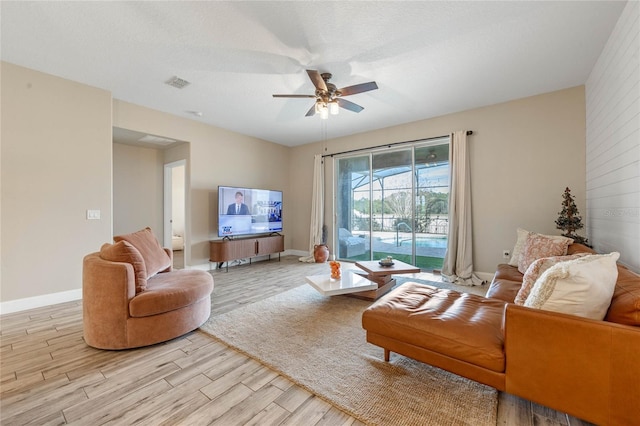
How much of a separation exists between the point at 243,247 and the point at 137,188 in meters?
2.69

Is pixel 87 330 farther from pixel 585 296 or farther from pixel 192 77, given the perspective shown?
pixel 585 296

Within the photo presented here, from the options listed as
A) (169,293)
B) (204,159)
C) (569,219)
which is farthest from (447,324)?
(204,159)

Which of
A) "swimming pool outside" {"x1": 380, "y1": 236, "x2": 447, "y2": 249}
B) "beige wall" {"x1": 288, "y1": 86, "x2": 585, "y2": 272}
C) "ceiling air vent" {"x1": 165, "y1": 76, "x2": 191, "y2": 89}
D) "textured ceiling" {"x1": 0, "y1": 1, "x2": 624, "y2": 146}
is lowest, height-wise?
"swimming pool outside" {"x1": 380, "y1": 236, "x2": 447, "y2": 249}

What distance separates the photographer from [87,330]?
2.16m

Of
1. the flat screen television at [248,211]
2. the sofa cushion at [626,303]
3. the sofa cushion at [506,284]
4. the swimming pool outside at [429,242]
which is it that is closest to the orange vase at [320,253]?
the flat screen television at [248,211]

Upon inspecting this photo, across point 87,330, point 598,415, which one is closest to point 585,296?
point 598,415

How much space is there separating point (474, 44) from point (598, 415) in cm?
290

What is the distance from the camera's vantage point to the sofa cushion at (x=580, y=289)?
131 cm

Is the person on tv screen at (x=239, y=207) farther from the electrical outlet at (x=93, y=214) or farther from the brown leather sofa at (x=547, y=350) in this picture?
the brown leather sofa at (x=547, y=350)

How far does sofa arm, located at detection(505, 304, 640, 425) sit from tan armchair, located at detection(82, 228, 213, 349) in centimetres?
241

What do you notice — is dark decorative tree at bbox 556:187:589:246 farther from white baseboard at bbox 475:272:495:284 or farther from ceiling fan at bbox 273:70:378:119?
ceiling fan at bbox 273:70:378:119

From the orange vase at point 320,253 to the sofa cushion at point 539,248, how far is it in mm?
3422

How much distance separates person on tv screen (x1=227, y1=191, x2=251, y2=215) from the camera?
16.4 feet

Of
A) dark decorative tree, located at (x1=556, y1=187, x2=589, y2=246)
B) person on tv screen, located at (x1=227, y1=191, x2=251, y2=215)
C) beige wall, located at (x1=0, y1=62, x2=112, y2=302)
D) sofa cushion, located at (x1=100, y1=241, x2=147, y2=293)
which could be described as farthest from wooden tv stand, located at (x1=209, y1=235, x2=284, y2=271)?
dark decorative tree, located at (x1=556, y1=187, x2=589, y2=246)
